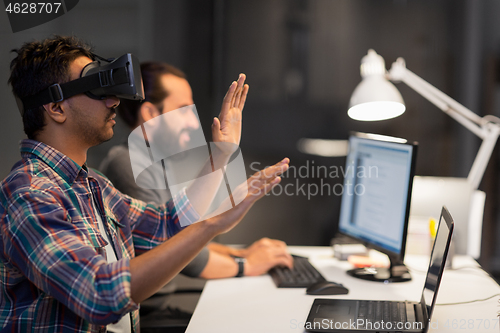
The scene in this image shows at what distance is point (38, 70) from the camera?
1033 mm

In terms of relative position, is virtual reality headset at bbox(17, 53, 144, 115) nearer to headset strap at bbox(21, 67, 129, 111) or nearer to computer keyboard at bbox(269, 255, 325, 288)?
headset strap at bbox(21, 67, 129, 111)

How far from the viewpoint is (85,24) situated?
176cm

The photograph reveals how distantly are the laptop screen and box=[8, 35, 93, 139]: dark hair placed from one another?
98 centimetres

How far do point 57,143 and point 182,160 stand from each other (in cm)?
110

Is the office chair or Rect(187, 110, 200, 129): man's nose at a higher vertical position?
Rect(187, 110, 200, 129): man's nose

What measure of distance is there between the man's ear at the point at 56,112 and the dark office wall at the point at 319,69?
133 cm

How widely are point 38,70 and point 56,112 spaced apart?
0.36ft

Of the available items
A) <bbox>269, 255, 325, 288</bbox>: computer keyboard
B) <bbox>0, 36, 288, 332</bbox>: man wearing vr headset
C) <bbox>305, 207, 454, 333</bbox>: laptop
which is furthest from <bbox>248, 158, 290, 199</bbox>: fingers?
<bbox>269, 255, 325, 288</bbox>: computer keyboard

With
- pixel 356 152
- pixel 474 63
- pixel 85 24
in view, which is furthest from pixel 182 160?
pixel 474 63

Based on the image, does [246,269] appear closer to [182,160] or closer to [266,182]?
[266,182]

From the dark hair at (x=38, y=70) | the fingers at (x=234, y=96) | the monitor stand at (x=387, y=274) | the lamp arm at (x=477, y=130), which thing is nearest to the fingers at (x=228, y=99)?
the fingers at (x=234, y=96)

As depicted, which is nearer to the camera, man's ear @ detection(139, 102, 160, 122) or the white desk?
the white desk

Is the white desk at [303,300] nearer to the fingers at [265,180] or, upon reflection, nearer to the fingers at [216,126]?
the fingers at [265,180]

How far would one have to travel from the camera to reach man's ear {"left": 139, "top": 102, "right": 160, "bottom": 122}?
1.79 metres
